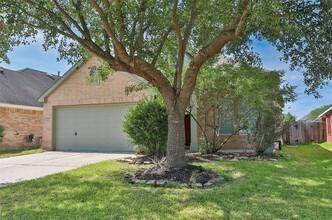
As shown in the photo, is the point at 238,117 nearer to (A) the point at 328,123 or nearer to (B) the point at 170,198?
(B) the point at 170,198

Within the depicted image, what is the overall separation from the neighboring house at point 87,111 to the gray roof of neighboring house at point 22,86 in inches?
93.2

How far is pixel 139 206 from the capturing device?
5051 millimetres

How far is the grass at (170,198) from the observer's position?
465cm

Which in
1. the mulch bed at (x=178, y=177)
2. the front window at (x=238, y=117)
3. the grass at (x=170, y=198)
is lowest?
the grass at (x=170, y=198)

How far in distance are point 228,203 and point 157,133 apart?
18.9 ft

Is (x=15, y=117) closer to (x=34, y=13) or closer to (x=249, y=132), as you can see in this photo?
(x=34, y=13)

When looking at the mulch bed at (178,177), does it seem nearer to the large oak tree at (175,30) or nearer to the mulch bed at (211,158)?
the large oak tree at (175,30)

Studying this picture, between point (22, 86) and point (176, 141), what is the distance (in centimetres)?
1662

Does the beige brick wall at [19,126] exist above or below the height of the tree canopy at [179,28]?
below

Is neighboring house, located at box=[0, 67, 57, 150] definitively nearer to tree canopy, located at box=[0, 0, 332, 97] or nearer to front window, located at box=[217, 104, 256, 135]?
tree canopy, located at box=[0, 0, 332, 97]

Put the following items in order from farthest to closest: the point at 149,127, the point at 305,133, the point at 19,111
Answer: the point at 305,133 → the point at 19,111 → the point at 149,127

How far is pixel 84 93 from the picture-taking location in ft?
53.3

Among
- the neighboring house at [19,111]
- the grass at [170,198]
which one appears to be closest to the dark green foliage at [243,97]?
the grass at [170,198]

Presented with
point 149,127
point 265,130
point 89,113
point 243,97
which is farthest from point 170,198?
point 89,113
